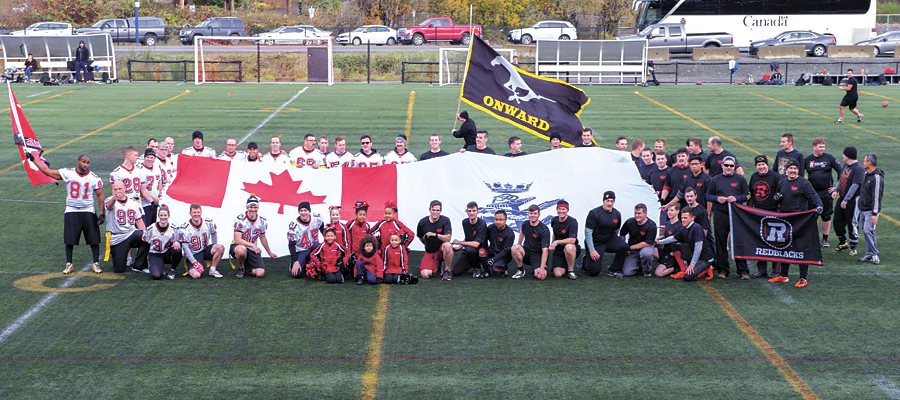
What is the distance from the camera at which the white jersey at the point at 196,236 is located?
1184 cm

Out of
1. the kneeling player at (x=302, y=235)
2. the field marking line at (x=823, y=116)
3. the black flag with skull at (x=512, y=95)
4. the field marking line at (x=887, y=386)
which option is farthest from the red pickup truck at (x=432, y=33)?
the field marking line at (x=887, y=386)

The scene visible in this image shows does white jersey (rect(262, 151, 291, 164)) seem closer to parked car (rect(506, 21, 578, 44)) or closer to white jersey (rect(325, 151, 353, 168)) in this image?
white jersey (rect(325, 151, 353, 168))

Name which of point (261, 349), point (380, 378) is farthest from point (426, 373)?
point (261, 349)

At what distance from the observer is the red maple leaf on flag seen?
43.0 ft

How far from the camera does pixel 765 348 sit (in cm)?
937

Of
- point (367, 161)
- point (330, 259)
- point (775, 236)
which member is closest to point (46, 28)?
point (367, 161)

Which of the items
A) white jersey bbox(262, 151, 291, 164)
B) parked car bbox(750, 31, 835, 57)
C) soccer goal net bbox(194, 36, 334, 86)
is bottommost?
white jersey bbox(262, 151, 291, 164)

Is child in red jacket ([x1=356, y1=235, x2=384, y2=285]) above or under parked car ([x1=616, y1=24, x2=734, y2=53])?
under

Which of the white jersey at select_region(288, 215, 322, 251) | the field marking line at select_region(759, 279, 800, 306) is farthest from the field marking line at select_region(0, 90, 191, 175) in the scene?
the field marking line at select_region(759, 279, 800, 306)

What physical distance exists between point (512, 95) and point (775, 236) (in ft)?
17.4

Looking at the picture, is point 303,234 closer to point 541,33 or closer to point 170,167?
point 170,167

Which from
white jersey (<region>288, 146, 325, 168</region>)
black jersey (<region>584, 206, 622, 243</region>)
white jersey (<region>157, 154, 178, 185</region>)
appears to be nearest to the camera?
black jersey (<region>584, 206, 622, 243</region>)

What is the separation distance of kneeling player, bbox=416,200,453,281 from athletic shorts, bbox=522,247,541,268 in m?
0.99

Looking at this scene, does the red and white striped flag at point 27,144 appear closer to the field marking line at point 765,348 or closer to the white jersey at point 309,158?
the white jersey at point 309,158
